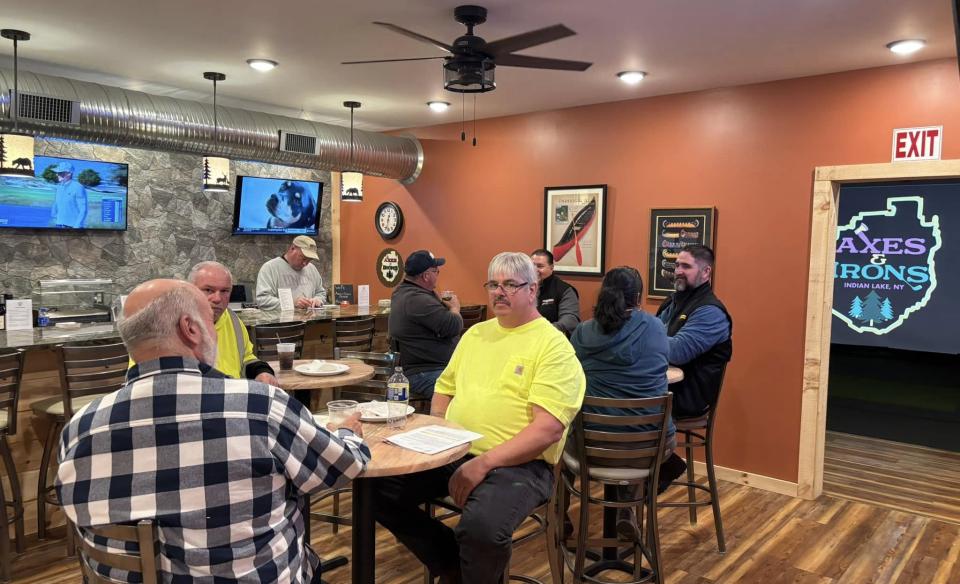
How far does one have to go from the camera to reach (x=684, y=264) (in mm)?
4004

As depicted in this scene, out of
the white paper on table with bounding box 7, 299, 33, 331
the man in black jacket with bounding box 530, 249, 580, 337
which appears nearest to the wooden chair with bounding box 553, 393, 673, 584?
the man in black jacket with bounding box 530, 249, 580, 337

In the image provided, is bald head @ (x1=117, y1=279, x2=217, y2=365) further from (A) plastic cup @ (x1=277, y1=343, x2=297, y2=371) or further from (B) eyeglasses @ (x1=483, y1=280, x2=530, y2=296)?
(A) plastic cup @ (x1=277, y1=343, x2=297, y2=371)

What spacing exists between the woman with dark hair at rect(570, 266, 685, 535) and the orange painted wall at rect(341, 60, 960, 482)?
2.11m

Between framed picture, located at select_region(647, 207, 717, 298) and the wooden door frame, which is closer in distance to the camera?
the wooden door frame

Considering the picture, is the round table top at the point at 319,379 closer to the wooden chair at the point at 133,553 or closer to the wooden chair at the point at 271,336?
the wooden chair at the point at 271,336

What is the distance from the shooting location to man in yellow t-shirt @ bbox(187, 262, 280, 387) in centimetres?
309

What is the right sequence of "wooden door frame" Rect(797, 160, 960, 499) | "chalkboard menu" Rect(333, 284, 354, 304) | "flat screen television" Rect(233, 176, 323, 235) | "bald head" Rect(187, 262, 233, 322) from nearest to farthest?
"bald head" Rect(187, 262, 233, 322) → "wooden door frame" Rect(797, 160, 960, 499) → "chalkboard menu" Rect(333, 284, 354, 304) → "flat screen television" Rect(233, 176, 323, 235)

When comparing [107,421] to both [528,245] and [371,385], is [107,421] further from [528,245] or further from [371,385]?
[528,245]

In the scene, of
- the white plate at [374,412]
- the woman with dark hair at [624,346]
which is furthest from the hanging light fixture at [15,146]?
the woman with dark hair at [624,346]

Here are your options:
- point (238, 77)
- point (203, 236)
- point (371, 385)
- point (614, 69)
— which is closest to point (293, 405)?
point (371, 385)

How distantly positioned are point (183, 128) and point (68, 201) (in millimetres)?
1532

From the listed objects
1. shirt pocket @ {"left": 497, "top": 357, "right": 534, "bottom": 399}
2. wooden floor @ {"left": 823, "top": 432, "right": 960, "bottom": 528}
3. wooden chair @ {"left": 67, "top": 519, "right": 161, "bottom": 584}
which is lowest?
wooden floor @ {"left": 823, "top": 432, "right": 960, "bottom": 528}

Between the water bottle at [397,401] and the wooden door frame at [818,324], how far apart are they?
3195 mm

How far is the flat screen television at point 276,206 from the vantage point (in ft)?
23.2
